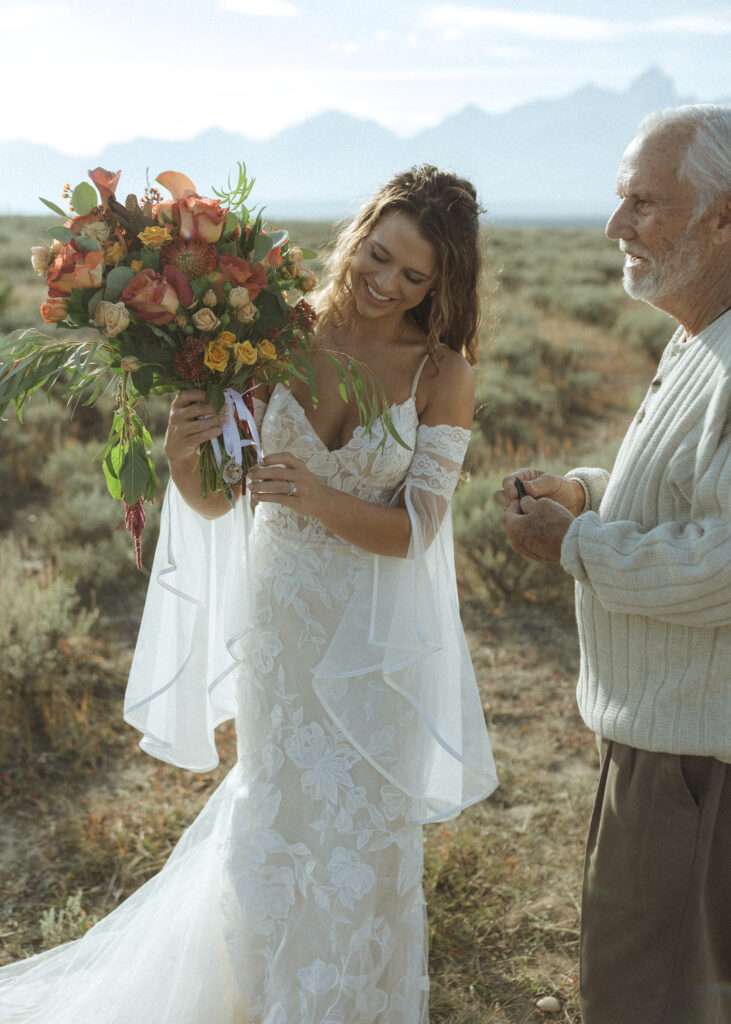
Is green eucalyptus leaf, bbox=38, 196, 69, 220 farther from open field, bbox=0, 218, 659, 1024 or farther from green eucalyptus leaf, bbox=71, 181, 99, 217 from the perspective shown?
open field, bbox=0, 218, 659, 1024

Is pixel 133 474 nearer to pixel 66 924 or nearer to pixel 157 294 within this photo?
pixel 157 294

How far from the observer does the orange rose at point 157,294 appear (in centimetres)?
→ 214

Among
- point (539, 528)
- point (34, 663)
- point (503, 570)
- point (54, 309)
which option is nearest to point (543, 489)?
→ point (539, 528)

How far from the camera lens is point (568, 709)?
5.31 meters

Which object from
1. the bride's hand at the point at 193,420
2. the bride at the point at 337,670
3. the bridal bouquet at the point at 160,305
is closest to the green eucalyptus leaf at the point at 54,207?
the bridal bouquet at the point at 160,305

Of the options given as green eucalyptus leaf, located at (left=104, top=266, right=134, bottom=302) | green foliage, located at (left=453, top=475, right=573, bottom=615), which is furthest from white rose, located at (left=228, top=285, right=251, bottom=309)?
green foliage, located at (left=453, top=475, right=573, bottom=615)

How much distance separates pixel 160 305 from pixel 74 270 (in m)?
0.21

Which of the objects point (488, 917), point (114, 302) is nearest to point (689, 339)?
point (114, 302)

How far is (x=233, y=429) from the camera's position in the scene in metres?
2.46

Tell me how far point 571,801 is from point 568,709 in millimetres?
919

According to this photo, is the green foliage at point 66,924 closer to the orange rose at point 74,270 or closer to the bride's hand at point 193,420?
the bride's hand at point 193,420

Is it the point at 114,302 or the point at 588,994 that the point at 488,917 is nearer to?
the point at 588,994

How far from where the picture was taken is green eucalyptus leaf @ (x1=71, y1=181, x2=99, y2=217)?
219cm

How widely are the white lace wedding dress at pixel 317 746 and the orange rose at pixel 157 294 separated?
0.67m
